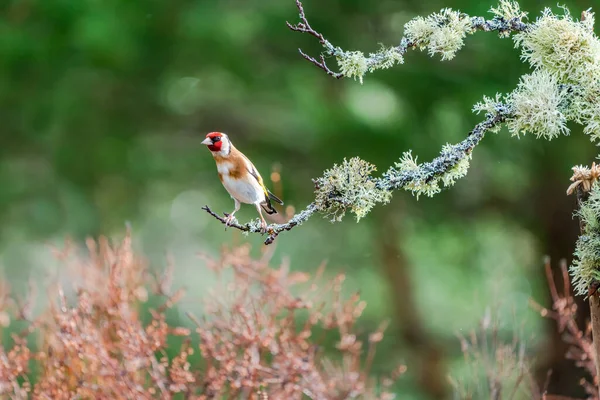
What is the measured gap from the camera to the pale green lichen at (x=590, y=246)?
1.46 metres

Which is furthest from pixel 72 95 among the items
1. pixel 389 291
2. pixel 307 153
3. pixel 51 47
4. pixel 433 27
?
pixel 433 27

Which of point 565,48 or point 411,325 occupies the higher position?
point 411,325

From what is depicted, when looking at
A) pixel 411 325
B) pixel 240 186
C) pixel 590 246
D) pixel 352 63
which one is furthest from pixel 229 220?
pixel 411 325

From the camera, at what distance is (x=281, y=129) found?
4.81m

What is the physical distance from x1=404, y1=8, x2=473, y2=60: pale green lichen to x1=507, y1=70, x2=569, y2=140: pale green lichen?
0.49 ft

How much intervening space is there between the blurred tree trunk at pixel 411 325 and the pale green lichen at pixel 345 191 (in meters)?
3.73

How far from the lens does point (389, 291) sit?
17.9 ft

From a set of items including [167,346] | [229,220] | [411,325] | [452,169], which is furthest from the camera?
[411,325]

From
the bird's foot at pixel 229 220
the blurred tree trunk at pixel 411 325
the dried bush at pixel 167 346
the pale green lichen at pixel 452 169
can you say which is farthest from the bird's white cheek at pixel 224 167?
the blurred tree trunk at pixel 411 325

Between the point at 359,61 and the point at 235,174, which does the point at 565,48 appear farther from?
the point at 235,174

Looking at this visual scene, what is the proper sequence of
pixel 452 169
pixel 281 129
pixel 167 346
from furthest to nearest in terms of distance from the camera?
pixel 281 129 < pixel 167 346 < pixel 452 169

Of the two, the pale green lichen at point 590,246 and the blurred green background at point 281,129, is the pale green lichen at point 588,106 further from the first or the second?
the blurred green background at point 281,129

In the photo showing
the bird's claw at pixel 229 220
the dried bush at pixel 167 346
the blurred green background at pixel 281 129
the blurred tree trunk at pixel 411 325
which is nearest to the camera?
the bird's claw at pixel 229 220

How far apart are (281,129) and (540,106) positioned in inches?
135
